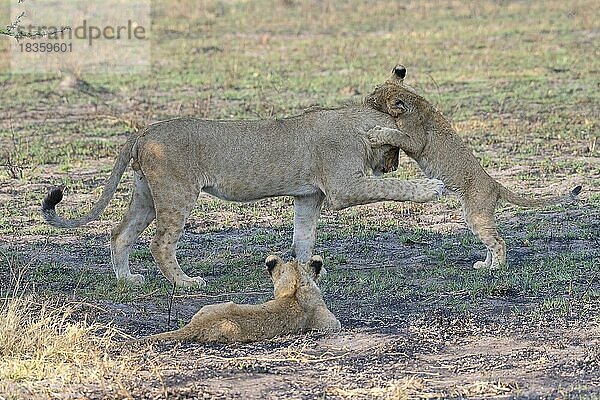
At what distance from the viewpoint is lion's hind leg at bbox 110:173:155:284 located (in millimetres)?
7742

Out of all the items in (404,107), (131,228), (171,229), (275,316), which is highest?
(404,107)

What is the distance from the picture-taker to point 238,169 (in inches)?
300

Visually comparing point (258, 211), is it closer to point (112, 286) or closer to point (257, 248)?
point (257, 248)

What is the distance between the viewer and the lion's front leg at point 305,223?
7977mm

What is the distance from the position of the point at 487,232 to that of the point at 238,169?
176 cm

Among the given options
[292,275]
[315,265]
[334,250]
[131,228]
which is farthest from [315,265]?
[334,250]

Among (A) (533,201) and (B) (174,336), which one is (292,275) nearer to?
(B) (174,336)

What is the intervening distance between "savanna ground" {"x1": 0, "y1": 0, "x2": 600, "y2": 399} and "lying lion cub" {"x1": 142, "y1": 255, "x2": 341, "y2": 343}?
0.09m

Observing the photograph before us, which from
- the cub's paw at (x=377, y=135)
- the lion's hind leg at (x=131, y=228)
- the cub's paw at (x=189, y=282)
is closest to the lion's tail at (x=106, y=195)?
the lion's hind leg at (x=131, y=228)

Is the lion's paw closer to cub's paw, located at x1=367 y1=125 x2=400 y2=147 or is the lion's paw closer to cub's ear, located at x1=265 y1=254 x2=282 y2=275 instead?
cub's paw, located at x1=367 y1=125 x2=400 y2=147

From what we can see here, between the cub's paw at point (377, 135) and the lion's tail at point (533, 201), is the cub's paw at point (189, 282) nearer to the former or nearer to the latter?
the cub's paw at point (377, 135)

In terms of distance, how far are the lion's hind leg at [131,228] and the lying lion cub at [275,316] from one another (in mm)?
1571

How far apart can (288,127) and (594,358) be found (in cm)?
292

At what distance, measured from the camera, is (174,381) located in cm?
526
